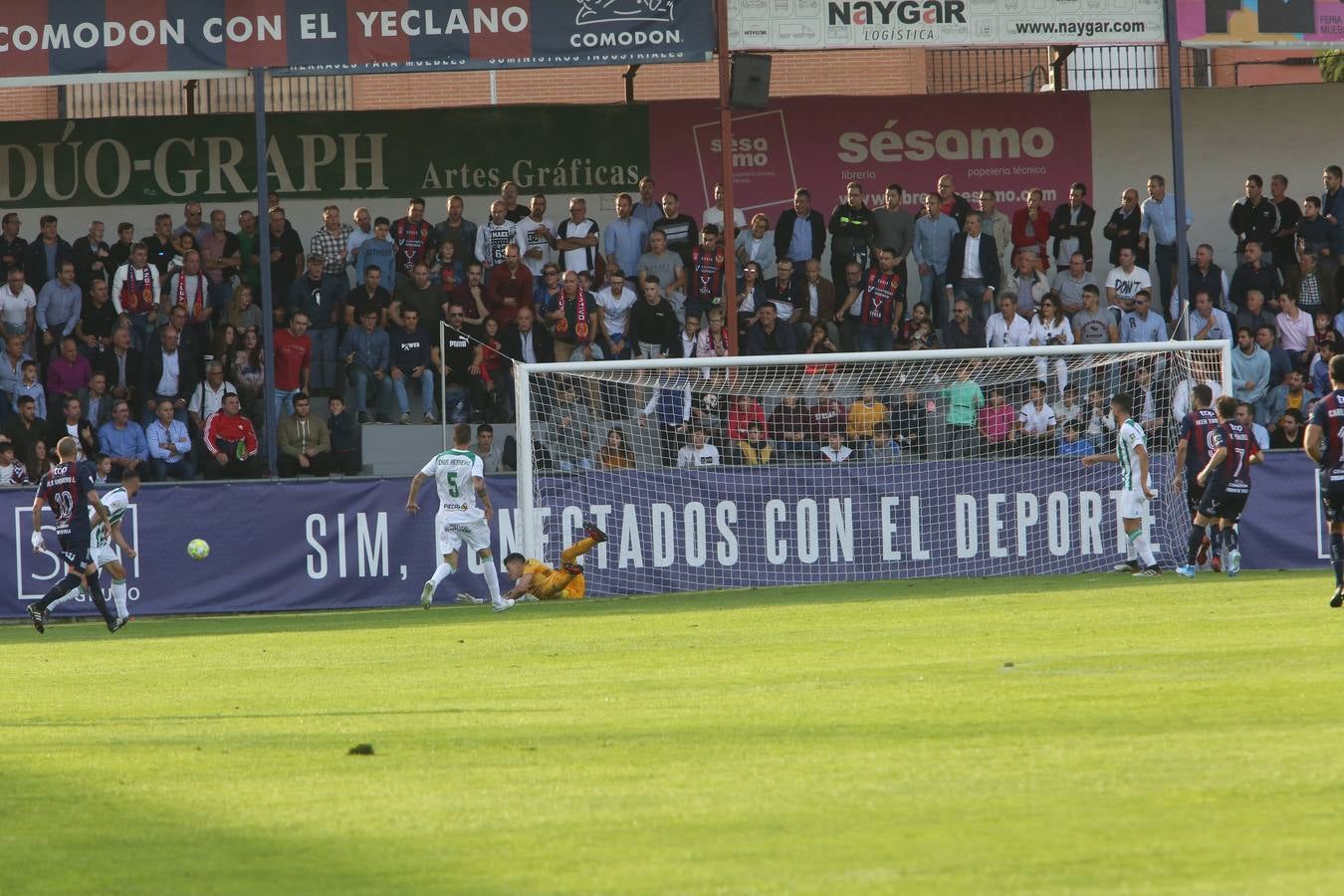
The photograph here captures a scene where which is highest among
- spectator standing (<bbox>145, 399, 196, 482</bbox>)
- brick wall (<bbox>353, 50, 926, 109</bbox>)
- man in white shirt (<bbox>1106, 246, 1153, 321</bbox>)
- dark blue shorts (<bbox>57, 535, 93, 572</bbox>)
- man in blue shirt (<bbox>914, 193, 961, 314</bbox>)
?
brick wall (<bbox>353, 50, 926, 109</bbox>)

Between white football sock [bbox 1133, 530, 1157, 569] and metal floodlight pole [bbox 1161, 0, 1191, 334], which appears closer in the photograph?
white football sock [bbox 1133, 530, 1157, 569]

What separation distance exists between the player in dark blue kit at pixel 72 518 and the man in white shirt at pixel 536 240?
24.5 feet

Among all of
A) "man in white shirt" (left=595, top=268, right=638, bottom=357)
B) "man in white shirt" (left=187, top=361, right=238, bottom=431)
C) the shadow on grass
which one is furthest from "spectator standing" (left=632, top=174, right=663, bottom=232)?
the shadow on grass

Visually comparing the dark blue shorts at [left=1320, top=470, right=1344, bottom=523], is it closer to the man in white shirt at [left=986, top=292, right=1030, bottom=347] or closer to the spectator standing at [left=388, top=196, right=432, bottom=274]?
the man in white shirt at [left=986, top=292, right=1030, bottom=347]

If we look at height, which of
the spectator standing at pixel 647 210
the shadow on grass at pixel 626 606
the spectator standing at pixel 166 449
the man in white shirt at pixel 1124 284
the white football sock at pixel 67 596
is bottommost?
the shadow on grass at pixel 626 606

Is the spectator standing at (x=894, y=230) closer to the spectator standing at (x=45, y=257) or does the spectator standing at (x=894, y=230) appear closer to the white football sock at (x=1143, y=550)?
the white football sock at (x=1143, y=550)

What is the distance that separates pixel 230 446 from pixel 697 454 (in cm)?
603

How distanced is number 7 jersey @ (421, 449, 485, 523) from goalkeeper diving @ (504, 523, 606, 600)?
2.41ft

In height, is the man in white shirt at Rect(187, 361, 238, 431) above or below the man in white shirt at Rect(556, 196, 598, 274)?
below

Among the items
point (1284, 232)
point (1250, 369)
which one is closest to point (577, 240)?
point (1250, 369)

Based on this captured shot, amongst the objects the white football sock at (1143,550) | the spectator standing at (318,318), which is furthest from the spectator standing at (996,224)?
the spectator standing at (318,318)

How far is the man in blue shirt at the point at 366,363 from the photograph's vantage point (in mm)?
24203

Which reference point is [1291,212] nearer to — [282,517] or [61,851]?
[282,517]

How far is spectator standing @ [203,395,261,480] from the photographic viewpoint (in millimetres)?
23281
